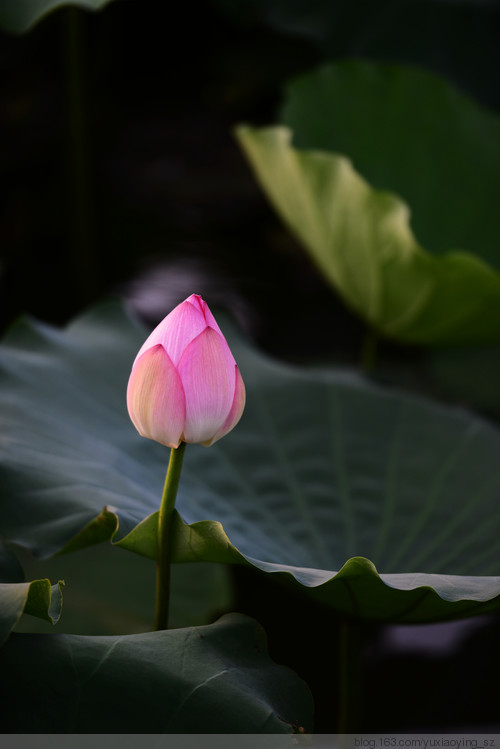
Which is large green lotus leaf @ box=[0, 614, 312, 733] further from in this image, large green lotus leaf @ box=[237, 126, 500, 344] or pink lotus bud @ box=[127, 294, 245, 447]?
large green lotus leaf @ box=[237, 126, 500, 344]

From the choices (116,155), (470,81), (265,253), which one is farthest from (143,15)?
(470,81)

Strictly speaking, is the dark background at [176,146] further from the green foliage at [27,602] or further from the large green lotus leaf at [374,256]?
the green foliage at [27,602]

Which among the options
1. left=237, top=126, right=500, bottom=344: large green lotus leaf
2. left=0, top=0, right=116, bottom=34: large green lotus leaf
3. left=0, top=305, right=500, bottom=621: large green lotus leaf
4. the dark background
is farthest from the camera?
the dark background

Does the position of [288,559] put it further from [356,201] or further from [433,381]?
[433,381]

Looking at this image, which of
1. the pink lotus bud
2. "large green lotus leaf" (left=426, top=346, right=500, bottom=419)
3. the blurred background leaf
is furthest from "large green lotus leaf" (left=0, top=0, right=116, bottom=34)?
"large green lotus leaf" (left=426, top=346, right=500, bottom=419)

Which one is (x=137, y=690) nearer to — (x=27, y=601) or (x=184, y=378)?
(x=27, y=601)

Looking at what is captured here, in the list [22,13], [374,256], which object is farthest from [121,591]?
[22,13]

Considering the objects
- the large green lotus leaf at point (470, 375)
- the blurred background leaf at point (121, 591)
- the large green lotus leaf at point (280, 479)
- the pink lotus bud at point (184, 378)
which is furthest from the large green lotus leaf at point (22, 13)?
the large green lotus leaf at point (470, 375)
